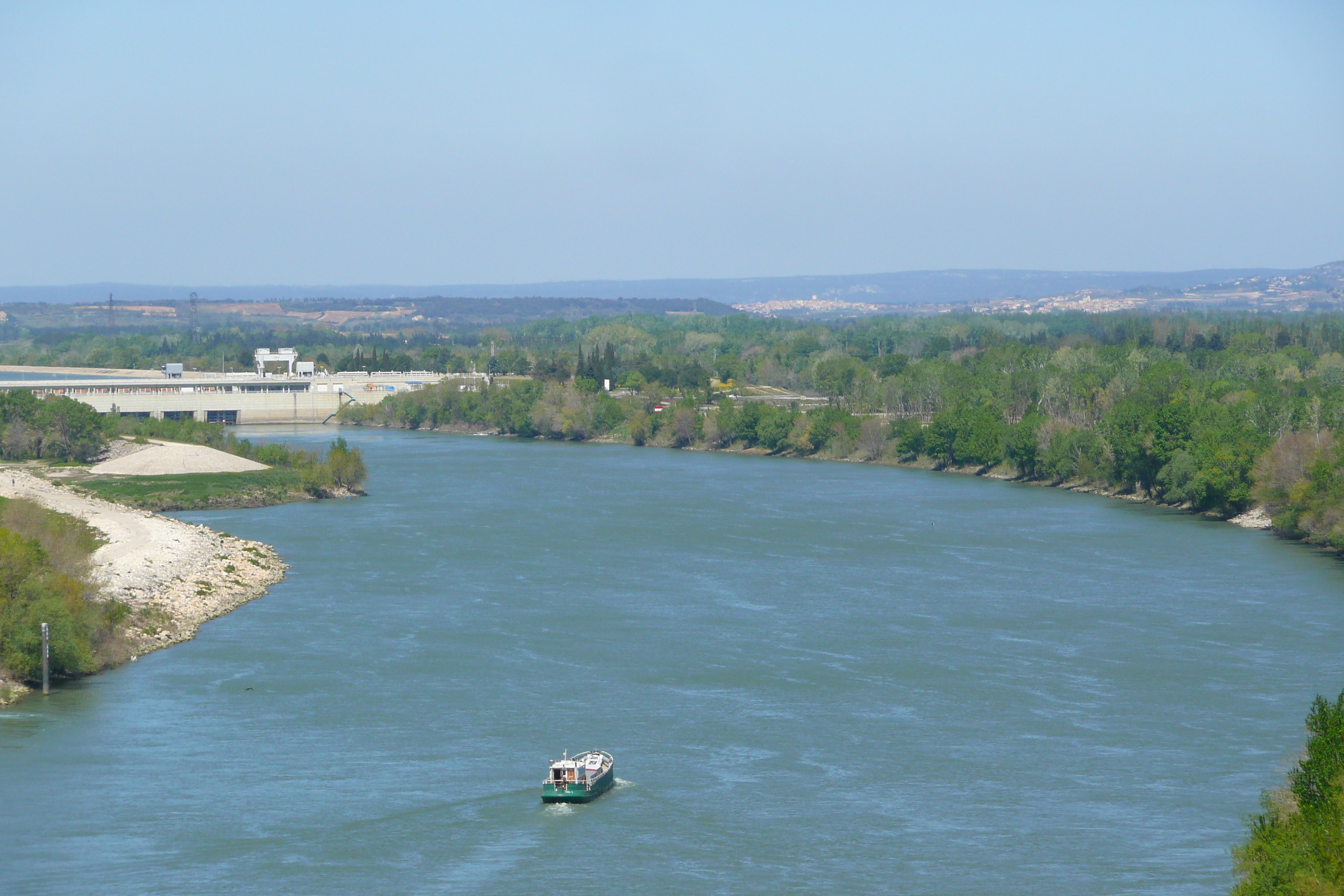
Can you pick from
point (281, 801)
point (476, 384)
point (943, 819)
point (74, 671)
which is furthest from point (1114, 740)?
point (476, 384)

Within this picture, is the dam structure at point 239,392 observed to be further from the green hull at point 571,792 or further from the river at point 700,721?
the green hull at point 571,792

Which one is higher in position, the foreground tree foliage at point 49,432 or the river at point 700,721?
the foreground tree foliage at point 49,432

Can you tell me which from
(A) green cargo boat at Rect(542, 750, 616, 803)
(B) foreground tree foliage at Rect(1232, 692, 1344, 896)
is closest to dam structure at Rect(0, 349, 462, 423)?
(A) green cargo boat at Rect(542, 750, 616, 803)

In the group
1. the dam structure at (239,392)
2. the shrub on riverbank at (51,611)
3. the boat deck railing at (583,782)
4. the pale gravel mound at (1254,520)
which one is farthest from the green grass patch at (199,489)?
the dam structure at (239,392)

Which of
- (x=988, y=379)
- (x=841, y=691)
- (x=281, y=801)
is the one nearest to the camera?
(x=281, y=801)

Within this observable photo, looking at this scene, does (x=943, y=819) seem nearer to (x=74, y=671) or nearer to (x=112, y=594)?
(x=74, y=671)

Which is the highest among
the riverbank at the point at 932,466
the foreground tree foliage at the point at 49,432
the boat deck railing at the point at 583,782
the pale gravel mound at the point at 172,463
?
the foreground tree foliage at the point at 49,432

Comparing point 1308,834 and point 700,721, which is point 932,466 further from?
point 1308,834
